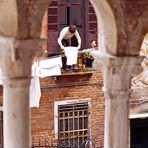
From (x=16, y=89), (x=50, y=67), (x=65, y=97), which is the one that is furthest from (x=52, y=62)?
(x=16, y=89)

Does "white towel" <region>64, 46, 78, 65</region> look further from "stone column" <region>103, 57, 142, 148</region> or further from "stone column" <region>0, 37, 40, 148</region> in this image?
"stone column" <region>0, 37, 40, 148</region>

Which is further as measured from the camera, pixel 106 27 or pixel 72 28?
pixel 72 28

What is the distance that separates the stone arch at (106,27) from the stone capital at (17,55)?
34.4 inches

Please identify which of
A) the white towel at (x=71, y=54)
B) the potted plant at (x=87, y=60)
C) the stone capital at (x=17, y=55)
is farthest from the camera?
the potted plant at (x=87, y=60)

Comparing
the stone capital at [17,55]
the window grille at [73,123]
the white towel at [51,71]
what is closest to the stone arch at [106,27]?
the stone capital at [17,55]

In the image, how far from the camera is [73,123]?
14.9 metres

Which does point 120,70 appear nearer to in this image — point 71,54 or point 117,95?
point 117,95

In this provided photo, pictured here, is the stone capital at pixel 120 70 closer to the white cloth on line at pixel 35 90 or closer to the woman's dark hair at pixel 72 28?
the white cloth on line at pixel 35 90

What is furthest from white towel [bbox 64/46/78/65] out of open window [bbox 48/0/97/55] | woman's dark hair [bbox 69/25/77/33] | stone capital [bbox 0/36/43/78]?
stone capital [bbox 0/36/43/78]

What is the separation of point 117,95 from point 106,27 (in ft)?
2.51

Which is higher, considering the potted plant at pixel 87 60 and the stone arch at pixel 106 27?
the potted plant at pixel 87 60

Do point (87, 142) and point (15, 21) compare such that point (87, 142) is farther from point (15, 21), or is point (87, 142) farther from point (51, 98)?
point (15, 21)

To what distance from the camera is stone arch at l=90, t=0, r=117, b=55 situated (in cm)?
631

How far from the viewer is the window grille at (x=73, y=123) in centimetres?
1476
